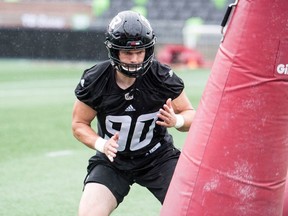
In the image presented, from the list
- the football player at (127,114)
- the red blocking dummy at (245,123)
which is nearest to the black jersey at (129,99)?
the football player at (127,114)

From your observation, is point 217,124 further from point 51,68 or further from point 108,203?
point 51,68

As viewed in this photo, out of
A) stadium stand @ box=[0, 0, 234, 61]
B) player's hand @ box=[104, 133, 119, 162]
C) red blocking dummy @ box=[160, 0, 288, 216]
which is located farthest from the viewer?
stadium stand @ box=[0, 0, 234, 61]

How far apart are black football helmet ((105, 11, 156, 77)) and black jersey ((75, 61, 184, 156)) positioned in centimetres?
18

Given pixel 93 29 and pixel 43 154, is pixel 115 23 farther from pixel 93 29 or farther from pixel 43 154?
pixel 93 29

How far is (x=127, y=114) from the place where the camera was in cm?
495

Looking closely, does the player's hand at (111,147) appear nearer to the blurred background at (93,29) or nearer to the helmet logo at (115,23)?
the helmet logo at (115,23)

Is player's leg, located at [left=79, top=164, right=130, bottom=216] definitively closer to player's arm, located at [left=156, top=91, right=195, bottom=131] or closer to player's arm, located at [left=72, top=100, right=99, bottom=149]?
player's arm, located at [left=72, top=100, right=99, bottom=149]

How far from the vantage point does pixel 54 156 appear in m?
8.74

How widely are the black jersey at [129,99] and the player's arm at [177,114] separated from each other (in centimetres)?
8

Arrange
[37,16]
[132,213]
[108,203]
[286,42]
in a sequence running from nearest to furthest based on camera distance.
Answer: [286,42] → [108,203] → [132,213] → [37,16]

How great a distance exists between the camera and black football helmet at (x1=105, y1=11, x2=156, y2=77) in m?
4.68

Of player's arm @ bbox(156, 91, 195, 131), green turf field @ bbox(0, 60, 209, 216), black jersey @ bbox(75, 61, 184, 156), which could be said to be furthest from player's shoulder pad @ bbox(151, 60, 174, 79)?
green turf field @ bbox(0, 60, 209, 216)

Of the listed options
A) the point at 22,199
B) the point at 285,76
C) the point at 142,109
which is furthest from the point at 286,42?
the point at 22,199

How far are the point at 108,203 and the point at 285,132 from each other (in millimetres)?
1325
